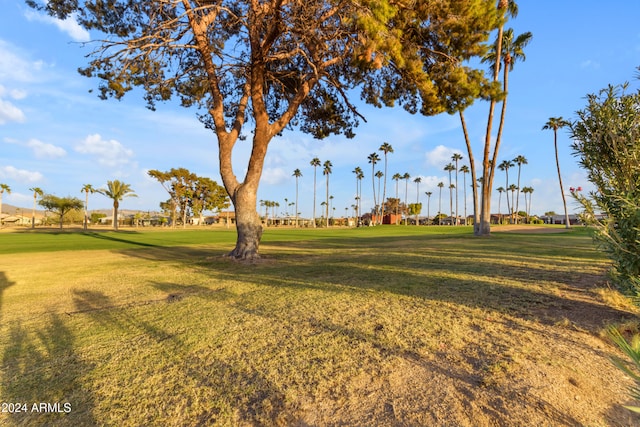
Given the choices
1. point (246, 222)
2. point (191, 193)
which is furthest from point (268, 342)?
point (191, 193)

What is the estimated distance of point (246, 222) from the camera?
12289mm

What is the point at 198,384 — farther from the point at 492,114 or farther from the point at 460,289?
the point at 492,114

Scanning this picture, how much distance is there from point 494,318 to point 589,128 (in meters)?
3.01

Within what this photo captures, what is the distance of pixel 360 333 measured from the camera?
4273 mm

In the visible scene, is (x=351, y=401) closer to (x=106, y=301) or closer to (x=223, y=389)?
(x=223, y=389)

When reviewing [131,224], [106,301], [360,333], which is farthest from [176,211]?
[360,333]

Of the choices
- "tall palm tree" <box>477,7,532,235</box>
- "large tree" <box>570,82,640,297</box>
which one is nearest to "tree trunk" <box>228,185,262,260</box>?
"large tree" <box>570,82,640,297</box>

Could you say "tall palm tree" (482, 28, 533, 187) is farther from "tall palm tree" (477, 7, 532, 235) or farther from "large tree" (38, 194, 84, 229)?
"large tree" (38, 194, 84, 229)

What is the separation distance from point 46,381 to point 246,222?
9.16 m

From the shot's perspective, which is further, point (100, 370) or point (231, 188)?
point (231, 188)

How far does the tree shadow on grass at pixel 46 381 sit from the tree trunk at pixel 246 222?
7.74m

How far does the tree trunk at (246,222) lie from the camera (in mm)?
12242

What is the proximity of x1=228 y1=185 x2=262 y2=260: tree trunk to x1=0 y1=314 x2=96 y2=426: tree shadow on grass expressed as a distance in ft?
25.4

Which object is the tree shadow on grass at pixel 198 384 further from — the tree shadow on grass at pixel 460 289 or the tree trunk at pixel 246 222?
the tree trunk at pixel 246 222
